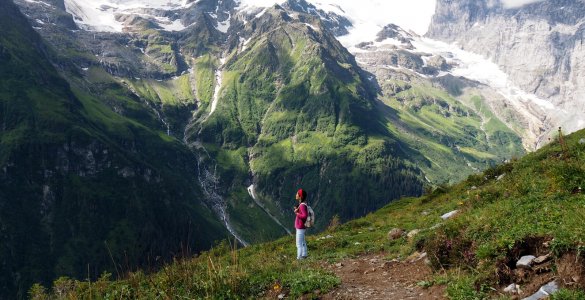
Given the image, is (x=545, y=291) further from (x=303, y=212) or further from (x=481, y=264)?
(x=303, y=212)

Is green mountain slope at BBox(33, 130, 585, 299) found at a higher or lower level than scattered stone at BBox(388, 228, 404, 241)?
higher

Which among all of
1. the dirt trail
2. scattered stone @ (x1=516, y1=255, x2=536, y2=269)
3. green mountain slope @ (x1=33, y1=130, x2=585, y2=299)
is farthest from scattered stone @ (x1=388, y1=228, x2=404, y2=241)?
scattered stone @ (x1=516, y1=255, x2=536, y2=269)

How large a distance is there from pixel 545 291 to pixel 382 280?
22.3ft

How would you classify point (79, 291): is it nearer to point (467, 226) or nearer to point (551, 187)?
point (467, 226)

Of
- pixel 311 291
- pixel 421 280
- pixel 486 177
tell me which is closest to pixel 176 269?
pixel 311 291

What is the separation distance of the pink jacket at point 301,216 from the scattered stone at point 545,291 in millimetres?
13529

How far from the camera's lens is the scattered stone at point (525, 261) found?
427 inches

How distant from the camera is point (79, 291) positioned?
13297mm

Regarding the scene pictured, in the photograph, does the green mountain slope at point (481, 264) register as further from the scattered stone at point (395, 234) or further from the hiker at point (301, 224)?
the scattered stone at point (395, 234)

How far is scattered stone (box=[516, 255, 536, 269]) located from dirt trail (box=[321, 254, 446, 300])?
219 cm

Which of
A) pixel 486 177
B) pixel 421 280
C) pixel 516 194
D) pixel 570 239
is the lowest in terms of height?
pixel 486 177

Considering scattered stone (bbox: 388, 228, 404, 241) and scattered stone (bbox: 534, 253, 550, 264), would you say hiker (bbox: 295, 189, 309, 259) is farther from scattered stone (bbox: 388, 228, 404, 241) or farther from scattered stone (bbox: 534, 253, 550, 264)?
scattered stone (bbox: 534, 253, 550, 264)

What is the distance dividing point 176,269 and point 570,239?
11062 mm

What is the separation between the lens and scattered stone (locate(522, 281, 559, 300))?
9500mm
